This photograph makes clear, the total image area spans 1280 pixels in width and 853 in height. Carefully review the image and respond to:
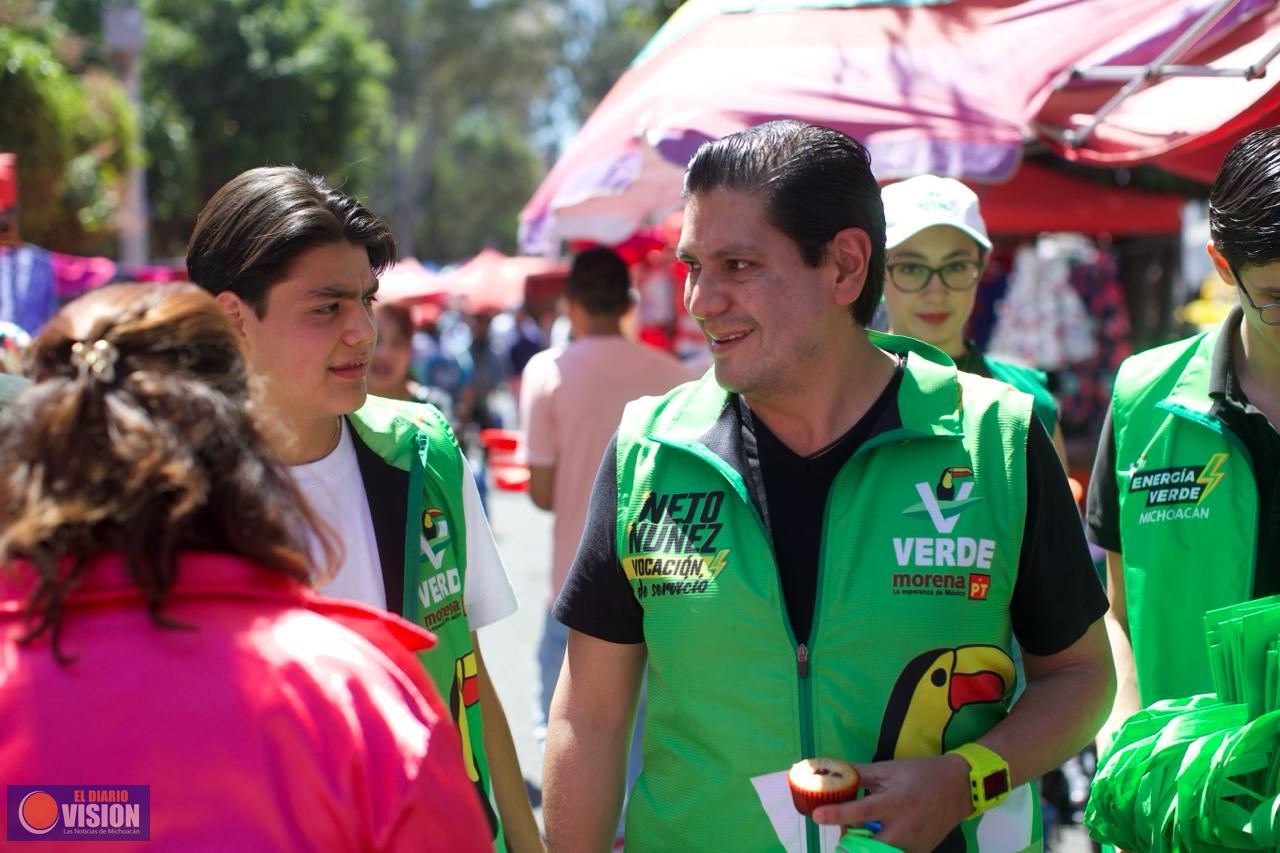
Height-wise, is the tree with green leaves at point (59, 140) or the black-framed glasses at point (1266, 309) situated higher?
the tree with green leaves at point (59, 140)

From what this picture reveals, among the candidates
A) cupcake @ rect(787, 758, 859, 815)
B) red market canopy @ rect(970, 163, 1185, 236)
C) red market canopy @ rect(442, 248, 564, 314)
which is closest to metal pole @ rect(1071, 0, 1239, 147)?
red market canopy @ rect(970, 163, 1185, 236)

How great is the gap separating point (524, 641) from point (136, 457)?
8.05m

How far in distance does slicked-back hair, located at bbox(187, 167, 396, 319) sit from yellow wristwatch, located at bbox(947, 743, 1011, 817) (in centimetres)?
147

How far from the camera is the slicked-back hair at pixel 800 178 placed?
240 centimetres

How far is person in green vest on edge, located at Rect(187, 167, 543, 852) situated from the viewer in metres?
2.73

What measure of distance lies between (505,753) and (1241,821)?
1377 mm

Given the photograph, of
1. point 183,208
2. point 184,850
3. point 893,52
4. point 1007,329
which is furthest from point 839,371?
point 183,208

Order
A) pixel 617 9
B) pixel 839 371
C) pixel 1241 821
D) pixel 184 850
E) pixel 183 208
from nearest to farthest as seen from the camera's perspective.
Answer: pixel 184 850, pixel 1241 821, pixel 839 371, pixel 183 208, pixel 617 9

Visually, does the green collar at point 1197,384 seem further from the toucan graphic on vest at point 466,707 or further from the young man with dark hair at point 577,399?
the young man with dark hair at point 577,399

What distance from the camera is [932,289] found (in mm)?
4074

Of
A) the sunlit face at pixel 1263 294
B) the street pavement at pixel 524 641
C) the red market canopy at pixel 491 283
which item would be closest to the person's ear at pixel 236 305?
the sunlit face at pixel 1263 294

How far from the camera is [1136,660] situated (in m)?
3.03

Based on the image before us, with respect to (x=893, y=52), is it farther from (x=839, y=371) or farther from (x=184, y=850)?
(x=184, y=850)

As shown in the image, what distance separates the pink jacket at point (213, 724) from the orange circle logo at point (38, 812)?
18 millimetres
